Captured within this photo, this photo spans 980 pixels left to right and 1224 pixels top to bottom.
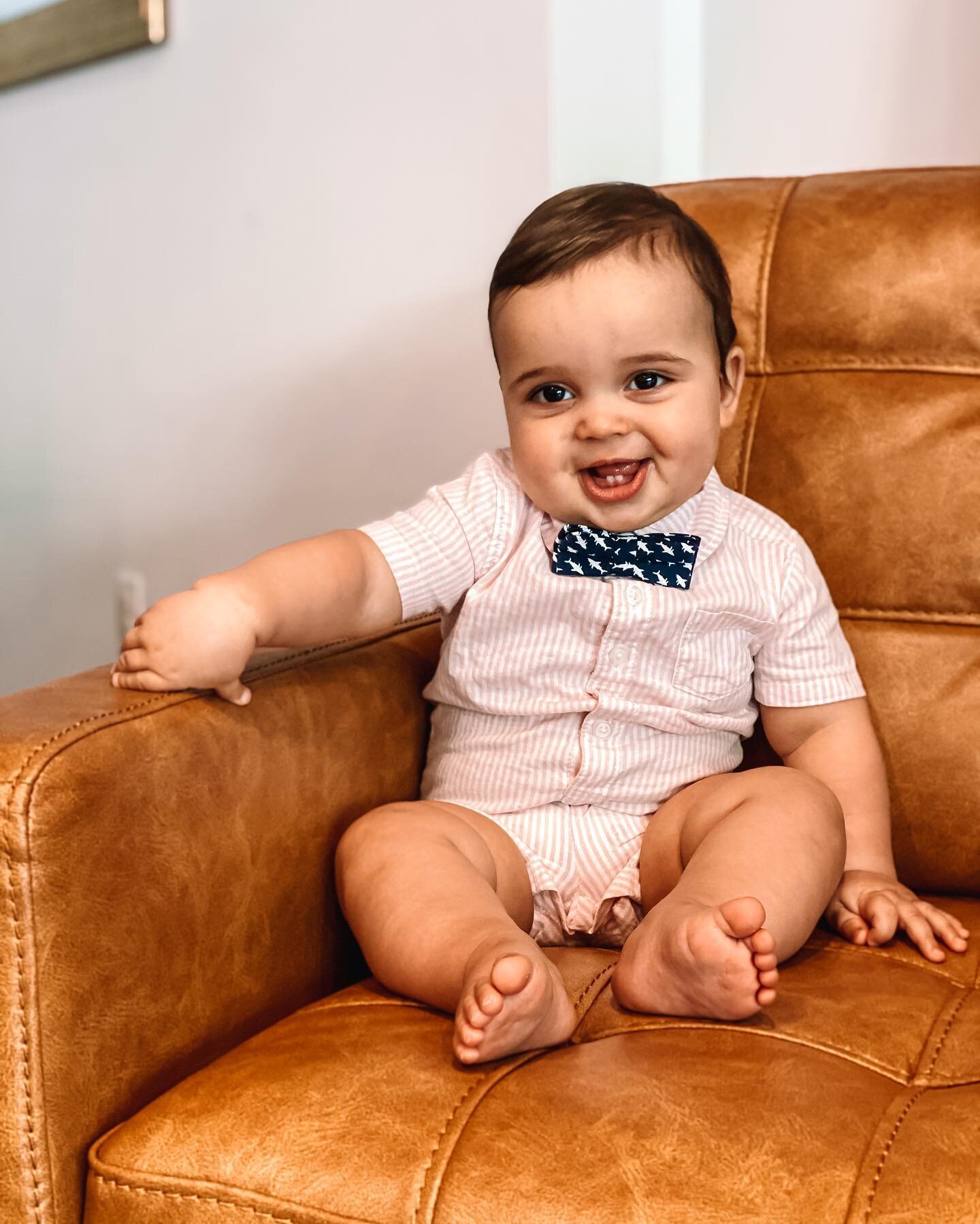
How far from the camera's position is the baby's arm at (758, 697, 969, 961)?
999 mm

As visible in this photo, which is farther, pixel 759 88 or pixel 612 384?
pixel 759 88

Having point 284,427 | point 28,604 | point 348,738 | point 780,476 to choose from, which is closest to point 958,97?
point 780,476

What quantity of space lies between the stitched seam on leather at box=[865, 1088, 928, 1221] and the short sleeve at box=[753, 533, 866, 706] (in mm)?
442

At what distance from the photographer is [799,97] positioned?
1.65 meters

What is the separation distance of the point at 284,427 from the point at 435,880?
1038mm

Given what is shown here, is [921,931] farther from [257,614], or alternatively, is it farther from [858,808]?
[257,614]

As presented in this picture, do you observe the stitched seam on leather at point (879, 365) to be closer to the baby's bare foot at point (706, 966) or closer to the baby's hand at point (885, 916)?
the baby's hand at point (885, 916)

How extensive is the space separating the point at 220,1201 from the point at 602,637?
560mm

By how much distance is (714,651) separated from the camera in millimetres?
1134

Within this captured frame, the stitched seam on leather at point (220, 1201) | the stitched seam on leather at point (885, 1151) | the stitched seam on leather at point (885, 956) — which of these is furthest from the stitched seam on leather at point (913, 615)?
the stitched seam on leather at point (220, 1201)

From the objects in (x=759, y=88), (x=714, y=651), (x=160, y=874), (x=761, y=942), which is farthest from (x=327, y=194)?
(x=761, y=942)

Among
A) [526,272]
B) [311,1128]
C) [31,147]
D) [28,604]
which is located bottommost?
[28,604]

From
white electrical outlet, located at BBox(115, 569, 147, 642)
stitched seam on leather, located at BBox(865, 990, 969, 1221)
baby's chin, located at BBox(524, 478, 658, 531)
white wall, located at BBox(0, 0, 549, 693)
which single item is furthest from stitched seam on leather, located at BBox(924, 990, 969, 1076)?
white electrical outlet, located at BBox(115, 569, 147, 642)

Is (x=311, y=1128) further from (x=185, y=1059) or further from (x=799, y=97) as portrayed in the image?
(x=799, y=97)
